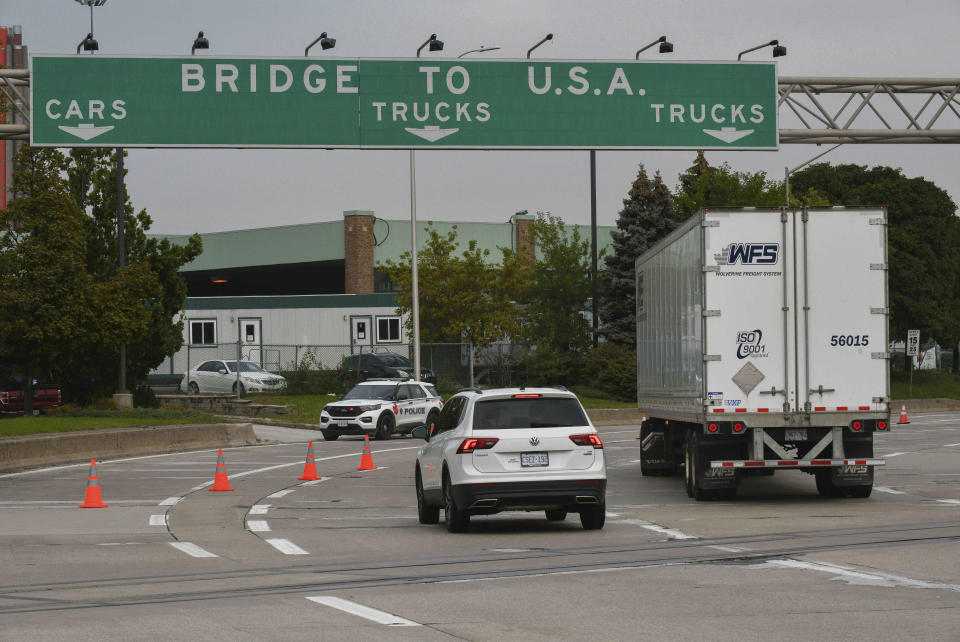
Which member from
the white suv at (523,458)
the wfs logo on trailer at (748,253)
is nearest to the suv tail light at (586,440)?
the white suv at (523,458)

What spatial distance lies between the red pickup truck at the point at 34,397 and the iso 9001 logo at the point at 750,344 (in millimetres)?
29613

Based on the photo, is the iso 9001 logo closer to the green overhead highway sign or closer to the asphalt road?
the asphalt road

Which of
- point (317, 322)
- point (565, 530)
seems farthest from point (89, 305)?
point (317, 322)

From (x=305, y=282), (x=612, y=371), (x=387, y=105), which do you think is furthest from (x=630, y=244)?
(x=305, y=282)

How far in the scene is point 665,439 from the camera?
2470cm

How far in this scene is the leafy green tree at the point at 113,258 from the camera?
134ft

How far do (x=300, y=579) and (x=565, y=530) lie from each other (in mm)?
5039

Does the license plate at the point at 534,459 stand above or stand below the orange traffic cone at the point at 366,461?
above

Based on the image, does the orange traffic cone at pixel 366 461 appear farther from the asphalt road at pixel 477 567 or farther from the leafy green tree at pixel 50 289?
the leafy green tree at pixel 50 289

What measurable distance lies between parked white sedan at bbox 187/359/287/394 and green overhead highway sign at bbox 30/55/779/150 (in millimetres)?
30777

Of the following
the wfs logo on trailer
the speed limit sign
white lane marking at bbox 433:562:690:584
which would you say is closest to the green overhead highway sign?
the wfs logo on trailer

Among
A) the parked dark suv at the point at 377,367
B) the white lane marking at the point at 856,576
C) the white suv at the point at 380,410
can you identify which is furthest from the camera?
the parked dark suv at the point at 377,367

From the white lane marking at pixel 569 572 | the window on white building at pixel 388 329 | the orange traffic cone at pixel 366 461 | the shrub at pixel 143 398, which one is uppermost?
the window on white building at pixel 388 329

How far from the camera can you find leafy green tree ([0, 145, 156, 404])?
35125 millimetres
